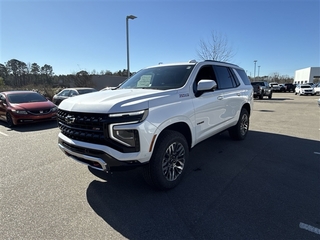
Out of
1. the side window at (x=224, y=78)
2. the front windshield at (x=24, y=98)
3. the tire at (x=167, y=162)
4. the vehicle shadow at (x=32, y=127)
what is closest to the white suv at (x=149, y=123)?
the tire at (x=167, y=162)

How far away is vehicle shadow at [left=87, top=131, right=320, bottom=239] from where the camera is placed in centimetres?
231

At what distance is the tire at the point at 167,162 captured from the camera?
2.85m

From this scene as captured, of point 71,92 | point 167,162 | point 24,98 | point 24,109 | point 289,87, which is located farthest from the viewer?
point 289,87

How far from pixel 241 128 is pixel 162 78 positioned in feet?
10.3

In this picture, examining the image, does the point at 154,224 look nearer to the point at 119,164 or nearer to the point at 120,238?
the point at 120,238

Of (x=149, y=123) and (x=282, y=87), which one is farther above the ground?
(x=149, y=123)

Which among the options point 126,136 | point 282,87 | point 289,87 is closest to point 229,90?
point 126,136

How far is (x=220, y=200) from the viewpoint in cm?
289

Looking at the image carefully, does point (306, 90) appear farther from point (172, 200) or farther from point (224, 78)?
point (172, 200)

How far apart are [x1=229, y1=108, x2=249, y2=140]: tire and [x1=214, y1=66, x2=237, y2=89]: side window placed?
1.03 metres

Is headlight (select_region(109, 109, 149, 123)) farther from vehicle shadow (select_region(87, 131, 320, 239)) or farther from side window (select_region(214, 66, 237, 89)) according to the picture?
side window (select_region(214, 66, 237, 89))

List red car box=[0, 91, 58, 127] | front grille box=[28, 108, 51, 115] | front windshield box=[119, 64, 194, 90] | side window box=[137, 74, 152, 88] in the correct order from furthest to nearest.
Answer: front grille box=[28, 108, 51, 115], red car box=[0, 91, 58, 127], side window box=[137, 74, 152, 88], front windshield box=[119, 64, 194, 90]

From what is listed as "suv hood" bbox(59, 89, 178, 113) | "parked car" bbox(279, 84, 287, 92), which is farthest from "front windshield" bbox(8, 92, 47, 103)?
"parked car" bbox(279, 84, 287, 92)

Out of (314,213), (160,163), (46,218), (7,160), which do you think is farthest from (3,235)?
(314,213)
